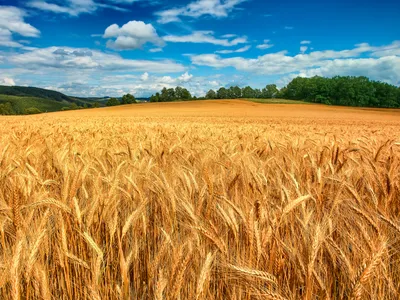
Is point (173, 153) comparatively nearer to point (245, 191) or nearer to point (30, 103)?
point (245, 191)

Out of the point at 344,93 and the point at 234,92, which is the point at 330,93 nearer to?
the point at 344,93

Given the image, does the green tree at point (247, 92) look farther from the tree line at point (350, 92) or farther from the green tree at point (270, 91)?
the tree line at point (350, 92)

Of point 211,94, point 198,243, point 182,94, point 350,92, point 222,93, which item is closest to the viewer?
point 198,243

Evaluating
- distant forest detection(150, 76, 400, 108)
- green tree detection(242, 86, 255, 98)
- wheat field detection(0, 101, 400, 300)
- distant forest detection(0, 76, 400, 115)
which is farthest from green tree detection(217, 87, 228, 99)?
wheat field detection(0, 101, 400, 300)

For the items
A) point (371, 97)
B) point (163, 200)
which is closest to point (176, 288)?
point (163, 200)

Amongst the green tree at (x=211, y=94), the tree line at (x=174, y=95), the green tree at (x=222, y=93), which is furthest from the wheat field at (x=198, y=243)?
the green tree at (x=211, y=94)

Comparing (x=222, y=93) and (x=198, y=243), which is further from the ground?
(x=222, y=93)

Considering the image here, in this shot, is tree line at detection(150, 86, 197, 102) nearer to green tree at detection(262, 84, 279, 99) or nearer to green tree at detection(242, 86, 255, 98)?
green tree at detection(242, 86, 255, 98)

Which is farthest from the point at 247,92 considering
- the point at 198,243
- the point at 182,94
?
the point at 198,243

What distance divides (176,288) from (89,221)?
2.29ft

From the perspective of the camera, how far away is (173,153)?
384 centimetres

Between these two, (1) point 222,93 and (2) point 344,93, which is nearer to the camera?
(2) point 344,93

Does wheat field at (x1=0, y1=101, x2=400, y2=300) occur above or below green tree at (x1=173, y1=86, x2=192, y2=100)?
below

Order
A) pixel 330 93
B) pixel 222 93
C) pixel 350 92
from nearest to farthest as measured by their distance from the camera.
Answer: pixel 350 92
pixel 330 93
pixel 222 93
